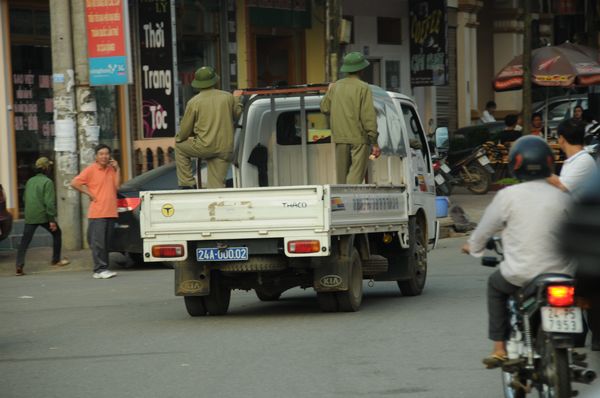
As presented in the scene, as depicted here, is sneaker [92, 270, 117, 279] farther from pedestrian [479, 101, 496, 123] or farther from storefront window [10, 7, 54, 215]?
pedestrian [479, 101, 496, 123]

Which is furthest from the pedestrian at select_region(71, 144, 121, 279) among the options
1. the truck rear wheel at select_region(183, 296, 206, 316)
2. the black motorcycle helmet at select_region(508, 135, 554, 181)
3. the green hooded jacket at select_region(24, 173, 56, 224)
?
the black motorcycle helmet at select_region(508, 135, 554, 181)

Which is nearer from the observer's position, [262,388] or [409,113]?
[262,388]

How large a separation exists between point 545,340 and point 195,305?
601 centimetres

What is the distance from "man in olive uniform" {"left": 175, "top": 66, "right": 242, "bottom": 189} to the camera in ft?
43.8

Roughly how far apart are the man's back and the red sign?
1285 cm

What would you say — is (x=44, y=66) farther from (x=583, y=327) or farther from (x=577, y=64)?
(x=583, y=327)

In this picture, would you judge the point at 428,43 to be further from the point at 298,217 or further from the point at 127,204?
the point at 298,217

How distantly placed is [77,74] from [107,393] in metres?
11.9

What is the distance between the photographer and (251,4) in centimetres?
2622

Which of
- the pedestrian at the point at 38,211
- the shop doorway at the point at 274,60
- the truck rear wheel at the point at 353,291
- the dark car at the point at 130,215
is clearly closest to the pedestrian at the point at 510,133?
the shop doorway at the point at 274,60

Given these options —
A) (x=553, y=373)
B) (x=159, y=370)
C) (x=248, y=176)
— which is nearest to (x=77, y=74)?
(x=248, y=176)

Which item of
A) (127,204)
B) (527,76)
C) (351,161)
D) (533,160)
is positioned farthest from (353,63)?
(527,76)

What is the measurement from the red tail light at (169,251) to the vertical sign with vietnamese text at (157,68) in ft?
37.8

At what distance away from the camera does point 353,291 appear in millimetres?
12039
